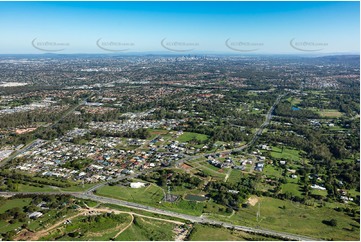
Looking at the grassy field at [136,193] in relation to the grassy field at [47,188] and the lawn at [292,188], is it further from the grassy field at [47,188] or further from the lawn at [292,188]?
the lawn at [292,188]

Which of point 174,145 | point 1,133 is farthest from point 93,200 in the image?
point 1,133

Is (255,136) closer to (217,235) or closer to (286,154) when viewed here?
(286,154)

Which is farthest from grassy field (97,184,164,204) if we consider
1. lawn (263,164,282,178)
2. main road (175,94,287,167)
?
lawn (263,164,282,178)

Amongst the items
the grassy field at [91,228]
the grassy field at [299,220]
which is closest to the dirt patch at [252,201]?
the grassy field at [299,220]

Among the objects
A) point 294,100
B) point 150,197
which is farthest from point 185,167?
point 294,100

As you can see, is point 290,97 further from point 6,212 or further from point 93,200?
point 6,212

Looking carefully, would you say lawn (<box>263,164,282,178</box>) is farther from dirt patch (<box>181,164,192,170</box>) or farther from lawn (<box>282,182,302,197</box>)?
dirt patch (<box>181,164,192,170</box>)
